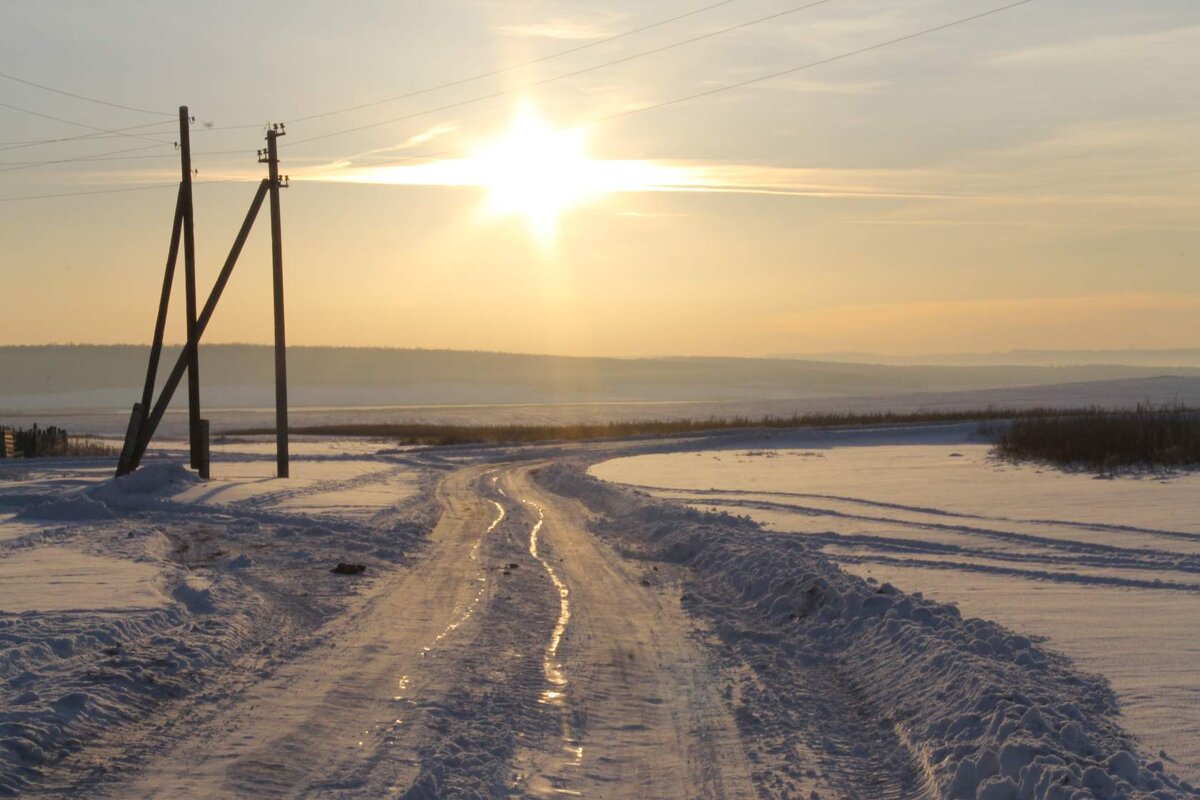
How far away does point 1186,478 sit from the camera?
24.4m

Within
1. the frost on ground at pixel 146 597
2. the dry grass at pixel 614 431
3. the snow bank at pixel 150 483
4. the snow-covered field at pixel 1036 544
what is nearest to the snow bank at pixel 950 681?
the snow-covered field at pixel 1036 544

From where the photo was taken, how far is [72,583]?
42.7 feet

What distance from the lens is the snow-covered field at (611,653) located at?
6.49m

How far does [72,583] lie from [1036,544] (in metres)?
12.8

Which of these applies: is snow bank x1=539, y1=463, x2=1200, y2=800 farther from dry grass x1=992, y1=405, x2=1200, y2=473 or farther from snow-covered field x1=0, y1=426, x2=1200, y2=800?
dry grass x1=992, y1=405, x2=1200, y2=473

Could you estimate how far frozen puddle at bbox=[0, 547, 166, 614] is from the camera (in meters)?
11.6

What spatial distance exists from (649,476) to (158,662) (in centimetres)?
2474

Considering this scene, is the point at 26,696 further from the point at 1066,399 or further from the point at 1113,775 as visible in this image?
the point at 1066,399

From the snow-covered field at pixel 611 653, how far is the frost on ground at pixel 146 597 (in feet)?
0.17

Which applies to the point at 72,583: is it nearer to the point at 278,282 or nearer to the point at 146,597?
the point at 146,597

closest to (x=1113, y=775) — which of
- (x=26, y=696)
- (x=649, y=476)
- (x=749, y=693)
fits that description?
(x=749, y=693)

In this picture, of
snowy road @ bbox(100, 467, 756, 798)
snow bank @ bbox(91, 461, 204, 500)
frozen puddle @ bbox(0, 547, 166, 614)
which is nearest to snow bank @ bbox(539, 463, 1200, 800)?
snowy road @ bbox(100, 467, 756, 798)

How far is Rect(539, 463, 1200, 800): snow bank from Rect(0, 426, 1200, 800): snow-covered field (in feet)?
0.10

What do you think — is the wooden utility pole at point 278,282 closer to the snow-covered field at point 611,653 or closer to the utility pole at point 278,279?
the utility pole at point 278,279
